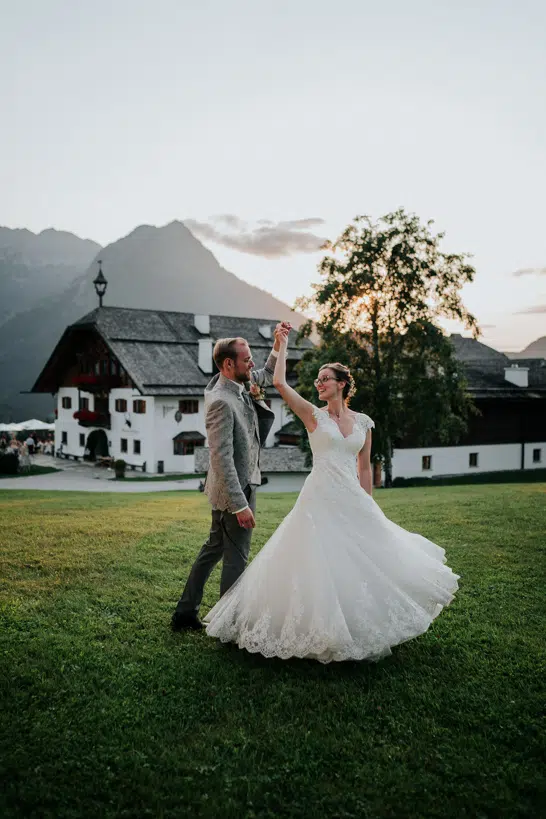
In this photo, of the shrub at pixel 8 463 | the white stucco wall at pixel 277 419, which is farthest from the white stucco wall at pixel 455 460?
the shrub at pixel 8 463

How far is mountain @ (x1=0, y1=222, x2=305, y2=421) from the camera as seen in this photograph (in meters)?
124

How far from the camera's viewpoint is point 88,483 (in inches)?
1259

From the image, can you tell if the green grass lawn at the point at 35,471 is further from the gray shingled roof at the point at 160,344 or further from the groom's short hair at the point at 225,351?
the groom's short hair at the point at 225,351

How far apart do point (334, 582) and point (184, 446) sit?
1364 inches

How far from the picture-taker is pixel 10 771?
3.44m

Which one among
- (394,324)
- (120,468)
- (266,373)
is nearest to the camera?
(266,373)

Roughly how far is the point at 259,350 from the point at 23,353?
301ft

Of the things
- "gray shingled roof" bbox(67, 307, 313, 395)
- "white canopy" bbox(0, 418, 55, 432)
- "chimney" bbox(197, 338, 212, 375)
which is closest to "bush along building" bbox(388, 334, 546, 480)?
"gray shingled roof" bbox(67, 307, 313, 395)

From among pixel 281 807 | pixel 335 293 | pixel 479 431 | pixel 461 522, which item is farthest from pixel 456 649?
pixel 479 431

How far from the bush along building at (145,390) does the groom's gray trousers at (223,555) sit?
26407 millimetres

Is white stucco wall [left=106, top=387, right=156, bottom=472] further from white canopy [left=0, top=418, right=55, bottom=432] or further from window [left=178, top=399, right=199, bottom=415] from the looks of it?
white canopy [left=0, top=418, right=55, bottom=432]

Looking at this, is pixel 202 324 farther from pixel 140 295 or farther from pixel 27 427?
pixel 140 295

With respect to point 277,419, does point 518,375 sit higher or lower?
higher

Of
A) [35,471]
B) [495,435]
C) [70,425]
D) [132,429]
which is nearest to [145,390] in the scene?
[132,429]
